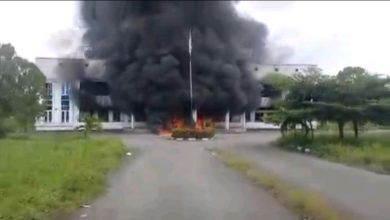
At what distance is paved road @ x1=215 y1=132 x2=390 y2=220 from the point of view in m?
8.20

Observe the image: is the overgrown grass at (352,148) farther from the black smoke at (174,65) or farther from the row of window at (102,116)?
the row of window at (102,116)

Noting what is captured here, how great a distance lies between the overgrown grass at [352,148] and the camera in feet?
48.5

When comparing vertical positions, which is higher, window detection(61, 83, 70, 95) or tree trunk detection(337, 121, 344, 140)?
window detection(61, 83, 70, 95)

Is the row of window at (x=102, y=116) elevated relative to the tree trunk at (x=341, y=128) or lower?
elevated

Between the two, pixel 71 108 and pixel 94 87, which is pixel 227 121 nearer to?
pixel 94 87

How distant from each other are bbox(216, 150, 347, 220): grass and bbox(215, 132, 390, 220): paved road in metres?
0.25

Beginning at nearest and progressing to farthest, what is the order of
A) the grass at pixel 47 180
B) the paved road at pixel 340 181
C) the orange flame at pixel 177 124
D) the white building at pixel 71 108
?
1. the grass at pixel 47 180
2. the paved road at pixel 340 181
3. the orange flame at pixel 177 124
4. the white building at pixel 71 108

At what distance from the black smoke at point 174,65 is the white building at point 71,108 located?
1.44 m

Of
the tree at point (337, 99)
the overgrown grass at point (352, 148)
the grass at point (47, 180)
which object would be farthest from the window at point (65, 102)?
the grass at point (47, 180)

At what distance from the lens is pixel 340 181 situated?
451 inches

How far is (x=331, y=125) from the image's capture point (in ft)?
73.5

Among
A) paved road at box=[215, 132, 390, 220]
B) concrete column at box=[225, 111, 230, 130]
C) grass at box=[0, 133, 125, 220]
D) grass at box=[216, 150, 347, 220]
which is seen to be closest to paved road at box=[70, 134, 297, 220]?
grass at box=[216, 150, 347, 220]

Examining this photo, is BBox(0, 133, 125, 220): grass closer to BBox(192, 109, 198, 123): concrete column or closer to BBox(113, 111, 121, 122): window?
BBox(192, 109, 198, 123): concrete column

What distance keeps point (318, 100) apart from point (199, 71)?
2068 centimetres
